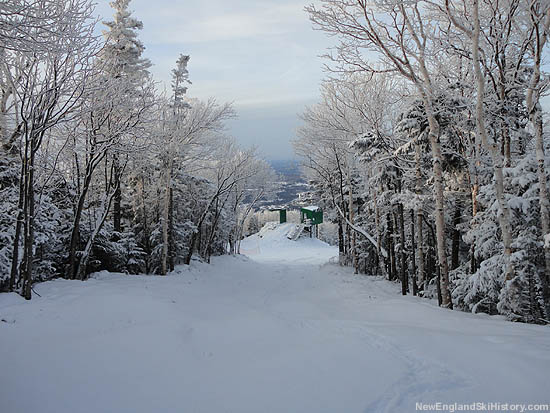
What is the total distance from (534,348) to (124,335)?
5.95 meters

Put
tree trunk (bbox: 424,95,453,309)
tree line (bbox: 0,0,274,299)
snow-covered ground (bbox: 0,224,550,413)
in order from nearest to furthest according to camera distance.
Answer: snow-covered ground (bbox: 0,224,550,413)
tree line (bbox: 0,0,274,299)
tree trunk (bbox: 424,95,453,309)

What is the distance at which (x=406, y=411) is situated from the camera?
328 cm

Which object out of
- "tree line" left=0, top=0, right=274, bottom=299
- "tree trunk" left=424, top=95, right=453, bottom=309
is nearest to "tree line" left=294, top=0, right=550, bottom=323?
"tree trunk" left=424, top=95, right=453, bottom=309

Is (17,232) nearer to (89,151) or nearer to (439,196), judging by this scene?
(89,151)

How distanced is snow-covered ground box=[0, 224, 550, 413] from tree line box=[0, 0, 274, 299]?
93.7 inches

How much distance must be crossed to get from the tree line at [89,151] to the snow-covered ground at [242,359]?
2.38 m

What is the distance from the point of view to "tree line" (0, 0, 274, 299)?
22.4ft

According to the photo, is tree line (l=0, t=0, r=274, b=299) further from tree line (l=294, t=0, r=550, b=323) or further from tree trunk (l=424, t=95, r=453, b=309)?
tree trunk (l=424, t=95, r=453, b=309)

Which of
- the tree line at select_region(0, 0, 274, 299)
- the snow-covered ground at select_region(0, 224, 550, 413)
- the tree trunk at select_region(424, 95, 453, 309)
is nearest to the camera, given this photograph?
the snow-covered ground at select_region(0, 224, 550, 413)

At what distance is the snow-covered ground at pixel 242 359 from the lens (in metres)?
3.52

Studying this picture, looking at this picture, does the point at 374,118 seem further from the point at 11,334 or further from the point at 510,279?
the point at 11,334

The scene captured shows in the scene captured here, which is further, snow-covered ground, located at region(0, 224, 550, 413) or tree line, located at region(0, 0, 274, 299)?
tree line, located at region(0, 0, 274, 299)

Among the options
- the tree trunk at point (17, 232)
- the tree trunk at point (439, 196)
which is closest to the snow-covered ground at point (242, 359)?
the tree trunk at point (17, 232)

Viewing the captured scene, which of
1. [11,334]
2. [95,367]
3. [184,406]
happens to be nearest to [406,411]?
[184,406]
